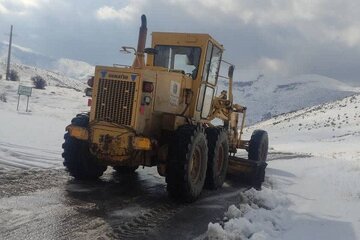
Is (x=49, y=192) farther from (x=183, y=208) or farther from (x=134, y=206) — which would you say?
(x=183, y=208)

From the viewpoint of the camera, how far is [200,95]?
10.1 metres

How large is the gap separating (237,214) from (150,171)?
14.7ft

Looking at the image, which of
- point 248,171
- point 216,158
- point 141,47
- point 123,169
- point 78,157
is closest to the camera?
point 141,47

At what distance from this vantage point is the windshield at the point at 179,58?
1011 cm

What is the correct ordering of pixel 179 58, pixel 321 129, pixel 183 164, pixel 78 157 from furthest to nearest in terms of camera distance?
1. pixel 321 129
2. pixel 179 58
3. pixel 78 157
4. pixel 183 164

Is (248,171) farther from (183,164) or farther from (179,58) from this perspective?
(183,164)

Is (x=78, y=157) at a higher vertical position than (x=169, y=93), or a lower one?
lower

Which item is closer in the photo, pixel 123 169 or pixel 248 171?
pixel 123 169

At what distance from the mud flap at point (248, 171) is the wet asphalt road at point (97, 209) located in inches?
43.3

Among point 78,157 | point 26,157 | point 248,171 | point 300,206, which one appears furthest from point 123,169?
point 300,206

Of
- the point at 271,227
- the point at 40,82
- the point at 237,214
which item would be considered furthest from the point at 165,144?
the point at 40,82

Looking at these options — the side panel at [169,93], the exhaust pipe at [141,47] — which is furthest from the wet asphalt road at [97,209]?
the exhaust pipe at [141,47]

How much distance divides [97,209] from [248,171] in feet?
16.6

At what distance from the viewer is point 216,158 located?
1009 centimetres
